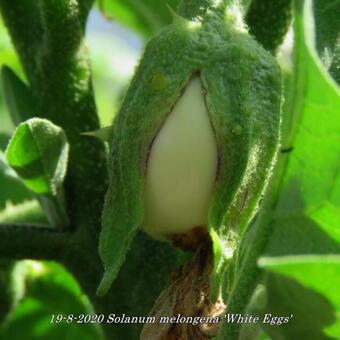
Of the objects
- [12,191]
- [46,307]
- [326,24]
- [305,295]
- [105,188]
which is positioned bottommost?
[46,307]

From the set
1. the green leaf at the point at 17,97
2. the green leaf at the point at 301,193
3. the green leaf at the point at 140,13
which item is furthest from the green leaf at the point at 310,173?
the green leaf at the point at 140,13

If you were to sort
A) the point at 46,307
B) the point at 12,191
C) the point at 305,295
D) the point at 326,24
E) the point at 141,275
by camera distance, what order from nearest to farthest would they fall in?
the point at 305,295
the point at 326,24
the point at 141,275
the point at 12,191
the point at 46,307

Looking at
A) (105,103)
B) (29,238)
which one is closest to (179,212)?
(29,238)

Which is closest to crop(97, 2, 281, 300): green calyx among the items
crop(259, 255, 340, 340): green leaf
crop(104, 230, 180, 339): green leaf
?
crop(259, 255, 340, 340): green leaf

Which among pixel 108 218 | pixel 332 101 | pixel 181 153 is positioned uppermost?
pixel 332 101

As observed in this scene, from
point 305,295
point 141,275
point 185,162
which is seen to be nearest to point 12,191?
point 141,275

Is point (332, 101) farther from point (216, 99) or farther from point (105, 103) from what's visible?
point (105, 103)

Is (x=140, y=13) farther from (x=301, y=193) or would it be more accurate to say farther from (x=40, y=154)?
(x=301, y=193)
